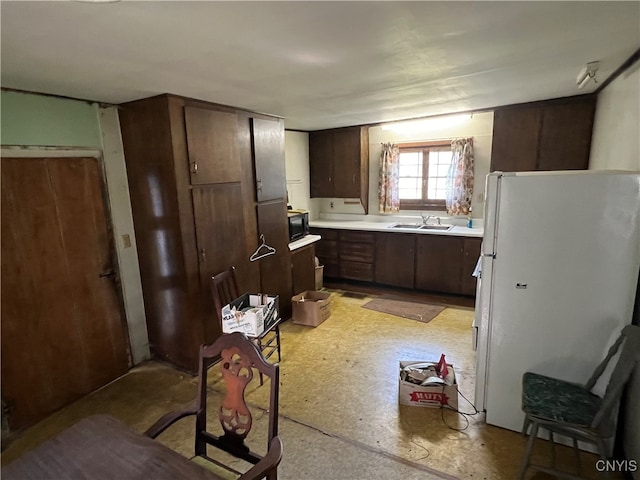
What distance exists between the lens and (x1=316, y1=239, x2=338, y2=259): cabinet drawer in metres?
5.22

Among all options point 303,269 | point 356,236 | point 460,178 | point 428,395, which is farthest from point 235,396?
point 460,178

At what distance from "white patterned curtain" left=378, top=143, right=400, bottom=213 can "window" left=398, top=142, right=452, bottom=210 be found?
10cm

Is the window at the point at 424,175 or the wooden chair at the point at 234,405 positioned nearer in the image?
the wooden chair at the point at 234,405

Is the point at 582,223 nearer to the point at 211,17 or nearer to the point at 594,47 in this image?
the point at 594,47

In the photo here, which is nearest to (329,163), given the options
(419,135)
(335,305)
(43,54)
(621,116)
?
(419,135)

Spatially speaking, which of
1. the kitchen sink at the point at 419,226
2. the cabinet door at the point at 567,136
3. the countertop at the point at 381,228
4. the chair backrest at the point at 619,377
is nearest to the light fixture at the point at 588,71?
the cabinet door at the point at 567,136

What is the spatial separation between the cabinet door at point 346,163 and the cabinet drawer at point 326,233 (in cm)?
57

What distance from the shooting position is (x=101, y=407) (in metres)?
2.65

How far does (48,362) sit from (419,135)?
187 inches

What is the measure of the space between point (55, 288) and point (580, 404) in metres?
3.43

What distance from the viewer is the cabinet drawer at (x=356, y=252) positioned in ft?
16.3

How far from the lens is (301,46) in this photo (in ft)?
5.58
